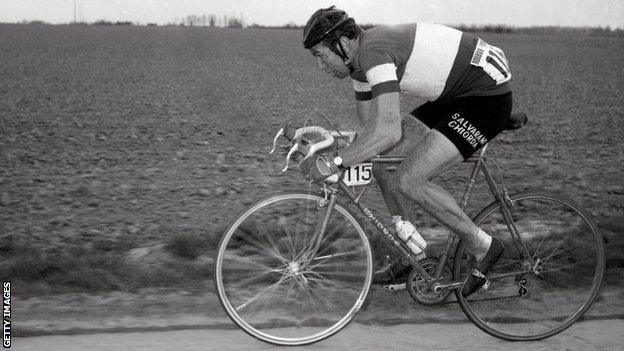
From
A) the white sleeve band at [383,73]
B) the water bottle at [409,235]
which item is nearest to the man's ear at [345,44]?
the white sleeve band at [383,73]

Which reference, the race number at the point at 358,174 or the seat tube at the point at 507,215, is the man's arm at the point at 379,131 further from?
the seat tube at the point at 507,215

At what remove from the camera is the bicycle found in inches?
150

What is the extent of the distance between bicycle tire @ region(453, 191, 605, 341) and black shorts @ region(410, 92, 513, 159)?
427 mm

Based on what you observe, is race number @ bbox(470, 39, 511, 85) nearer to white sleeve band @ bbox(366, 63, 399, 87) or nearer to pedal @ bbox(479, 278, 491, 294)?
white sleeve band @ bbox(366, 63, 399, 87)

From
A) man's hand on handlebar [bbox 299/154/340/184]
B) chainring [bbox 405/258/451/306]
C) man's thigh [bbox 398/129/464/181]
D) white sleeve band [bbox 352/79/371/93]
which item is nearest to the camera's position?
man's hand on handlebar [bbox 299/154/340/184]

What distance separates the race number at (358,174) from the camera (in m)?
3.83

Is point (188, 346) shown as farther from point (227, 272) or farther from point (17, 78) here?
point (17, 78)

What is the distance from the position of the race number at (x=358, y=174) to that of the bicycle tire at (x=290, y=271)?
5.4 inches

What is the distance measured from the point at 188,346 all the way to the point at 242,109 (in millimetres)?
13972

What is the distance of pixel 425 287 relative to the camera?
4023 mm

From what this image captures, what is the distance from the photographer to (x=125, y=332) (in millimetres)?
3969

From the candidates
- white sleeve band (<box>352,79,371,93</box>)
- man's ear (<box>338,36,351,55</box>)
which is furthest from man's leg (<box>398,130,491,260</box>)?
man's ear (<box>338,36,351,55</box>)

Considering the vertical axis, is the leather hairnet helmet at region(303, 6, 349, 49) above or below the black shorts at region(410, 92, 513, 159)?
above

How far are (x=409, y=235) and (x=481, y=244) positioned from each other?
382mm
